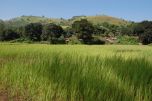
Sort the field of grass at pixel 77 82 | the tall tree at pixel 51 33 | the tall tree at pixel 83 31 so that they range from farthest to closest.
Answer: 1. the tall tree at pixel 51 33
2. the tall tree at pixel 83 31
3. the field of grass at pixel 77 82

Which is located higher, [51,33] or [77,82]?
[77,82]

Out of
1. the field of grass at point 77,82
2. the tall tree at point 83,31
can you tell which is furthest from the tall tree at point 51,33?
the field of grass at point 77,82

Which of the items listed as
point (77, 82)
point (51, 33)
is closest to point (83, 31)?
point (51, 33)

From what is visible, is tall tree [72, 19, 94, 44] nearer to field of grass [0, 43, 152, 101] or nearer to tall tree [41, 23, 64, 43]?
tall tree [41, 23, 64, 43]

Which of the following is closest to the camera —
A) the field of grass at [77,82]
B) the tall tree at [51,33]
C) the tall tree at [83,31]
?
the field of grass at [77,82]

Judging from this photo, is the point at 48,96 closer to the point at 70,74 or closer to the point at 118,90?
the point at 70,74

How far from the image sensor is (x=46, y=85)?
4.72 meters

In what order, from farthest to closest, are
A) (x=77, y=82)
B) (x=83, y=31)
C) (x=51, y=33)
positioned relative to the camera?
(x=51, y=33)
(x=83, y=31)
(x=77, y=82)

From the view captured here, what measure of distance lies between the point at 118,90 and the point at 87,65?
988mm

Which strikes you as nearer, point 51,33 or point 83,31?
point 83,31

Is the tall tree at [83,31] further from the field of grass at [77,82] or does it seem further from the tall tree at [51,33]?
the field of grass at [77,82]

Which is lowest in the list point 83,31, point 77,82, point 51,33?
point 51,33

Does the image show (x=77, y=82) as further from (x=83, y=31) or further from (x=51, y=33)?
(x=51, y=33)

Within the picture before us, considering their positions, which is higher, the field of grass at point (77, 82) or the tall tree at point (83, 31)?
the field of grass at point (77, 82)
